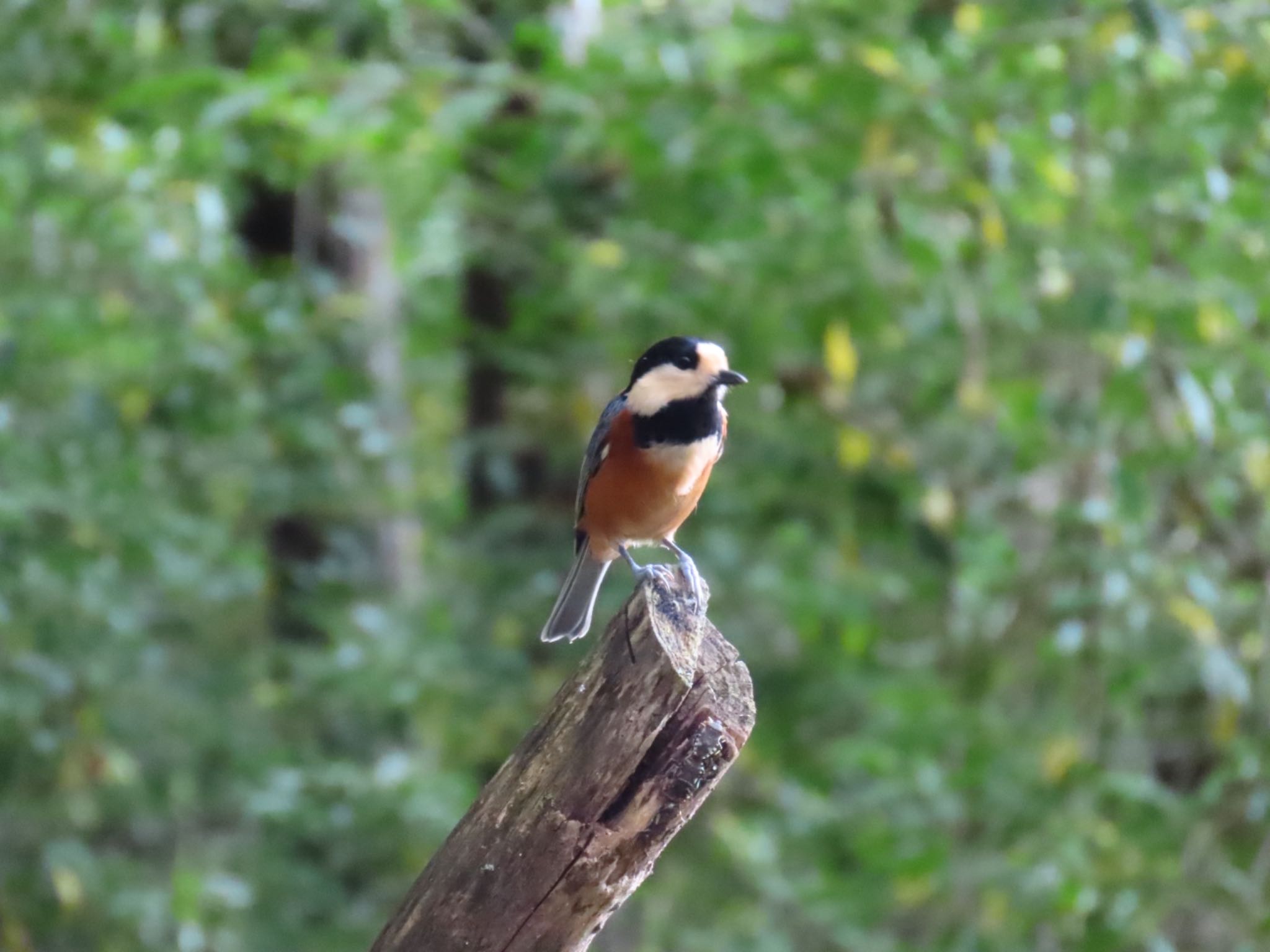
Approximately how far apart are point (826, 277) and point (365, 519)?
9.63ft

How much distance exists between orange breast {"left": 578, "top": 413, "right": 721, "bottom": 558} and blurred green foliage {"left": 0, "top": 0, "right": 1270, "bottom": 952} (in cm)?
115

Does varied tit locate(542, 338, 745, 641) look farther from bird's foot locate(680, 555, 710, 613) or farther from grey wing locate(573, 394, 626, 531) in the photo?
bird's foot locate(680, 555, 710, 613)

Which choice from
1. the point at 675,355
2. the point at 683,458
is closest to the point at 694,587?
the point at 683,458

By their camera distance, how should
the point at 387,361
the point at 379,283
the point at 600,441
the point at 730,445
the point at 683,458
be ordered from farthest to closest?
the point at 379,283 → the point at 387,361 → the point at 730,445 → the point at 600,441 → the point at 683,458

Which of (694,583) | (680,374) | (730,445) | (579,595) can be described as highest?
(694,583)

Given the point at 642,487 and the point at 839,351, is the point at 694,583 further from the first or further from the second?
the point at 839,351

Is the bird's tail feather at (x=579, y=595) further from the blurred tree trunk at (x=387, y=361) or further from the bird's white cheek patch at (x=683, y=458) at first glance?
the blurred tree trunk at (x=387, y=361)

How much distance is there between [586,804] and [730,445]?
123 inches

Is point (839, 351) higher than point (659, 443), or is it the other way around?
point (659, 443)

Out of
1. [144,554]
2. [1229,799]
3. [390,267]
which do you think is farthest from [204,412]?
[1229,799]

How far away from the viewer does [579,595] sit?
3.75 metres

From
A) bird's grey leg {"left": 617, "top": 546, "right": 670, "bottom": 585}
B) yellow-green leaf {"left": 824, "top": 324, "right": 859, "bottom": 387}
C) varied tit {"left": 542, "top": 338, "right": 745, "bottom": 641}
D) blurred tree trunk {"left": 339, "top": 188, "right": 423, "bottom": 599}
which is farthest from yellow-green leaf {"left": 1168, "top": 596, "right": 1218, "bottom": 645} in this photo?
blurred tree trunk {"left": 339, "top": 188, "right": 423, "bottom": 599}

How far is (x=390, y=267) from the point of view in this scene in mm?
6934

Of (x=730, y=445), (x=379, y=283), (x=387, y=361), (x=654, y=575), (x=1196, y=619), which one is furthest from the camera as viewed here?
(x=379, y=283)
